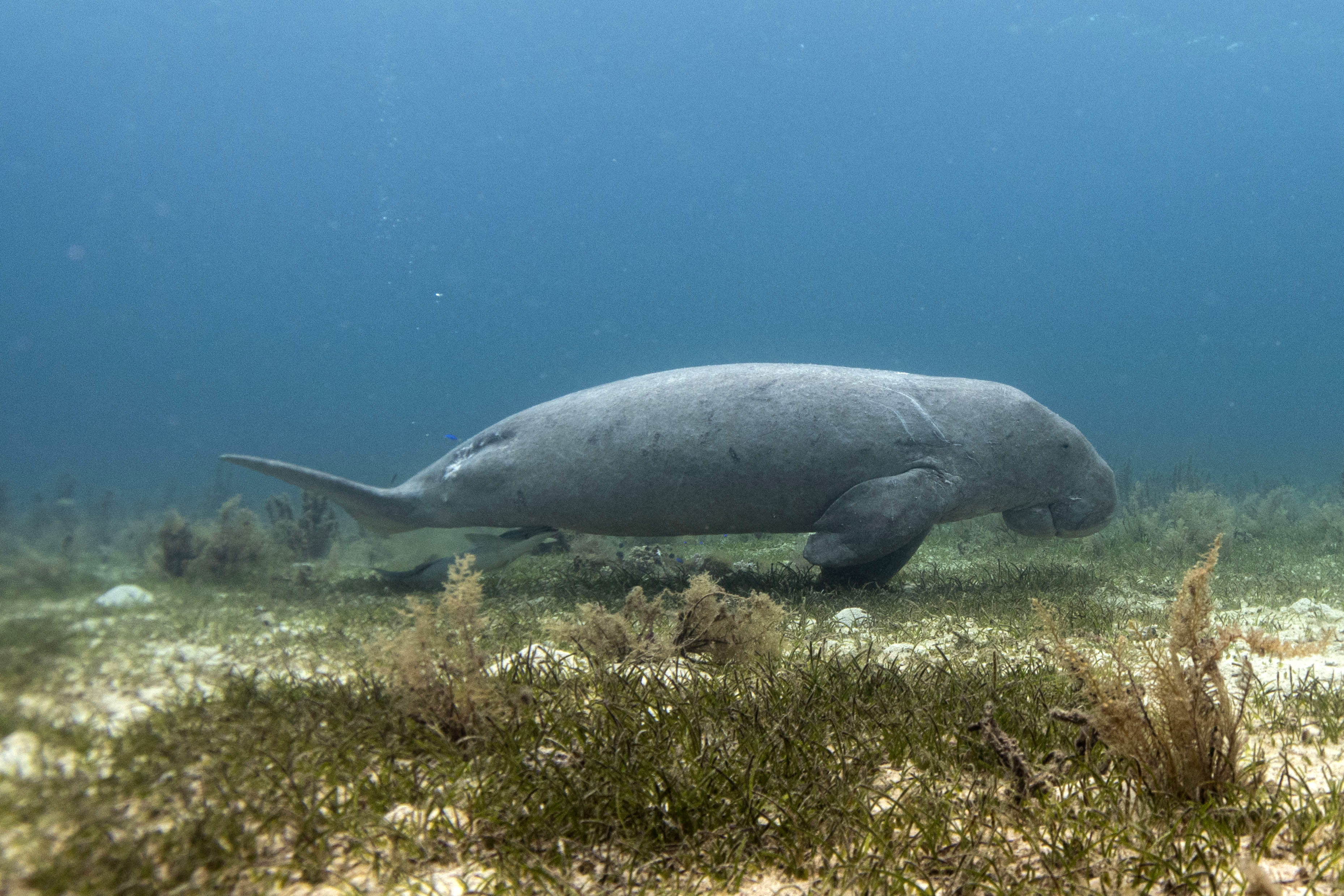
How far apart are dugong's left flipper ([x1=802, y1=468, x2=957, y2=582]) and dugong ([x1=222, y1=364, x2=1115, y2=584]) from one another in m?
0.01

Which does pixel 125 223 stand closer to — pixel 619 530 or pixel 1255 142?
pixel 619 530

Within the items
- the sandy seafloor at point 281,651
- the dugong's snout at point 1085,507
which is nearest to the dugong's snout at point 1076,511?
the dugong's snout at point 1085,507

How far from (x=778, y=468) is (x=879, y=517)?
0.85 m

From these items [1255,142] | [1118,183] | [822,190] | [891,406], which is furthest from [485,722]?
[1255,142]

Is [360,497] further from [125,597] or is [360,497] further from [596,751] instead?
[596,751]

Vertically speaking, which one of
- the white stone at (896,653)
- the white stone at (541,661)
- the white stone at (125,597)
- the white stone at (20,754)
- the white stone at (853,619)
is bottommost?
the white stone at (853,619)

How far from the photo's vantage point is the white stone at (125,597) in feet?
4.49

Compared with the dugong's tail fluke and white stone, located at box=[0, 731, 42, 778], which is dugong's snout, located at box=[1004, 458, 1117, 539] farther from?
white stone, located at box=[0, 731, 42, 778]

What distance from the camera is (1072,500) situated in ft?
18.1

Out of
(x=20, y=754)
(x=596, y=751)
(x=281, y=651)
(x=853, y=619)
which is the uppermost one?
(x=20, y=754)

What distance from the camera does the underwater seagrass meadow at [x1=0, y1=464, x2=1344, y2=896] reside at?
115 cm

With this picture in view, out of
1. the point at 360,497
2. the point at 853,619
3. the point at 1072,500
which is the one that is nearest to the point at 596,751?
the point at 853,619

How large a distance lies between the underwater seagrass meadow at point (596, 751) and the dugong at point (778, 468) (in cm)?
186

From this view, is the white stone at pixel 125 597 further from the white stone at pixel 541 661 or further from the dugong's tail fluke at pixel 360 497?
the dugong's tail fluke at pixel 360 497
